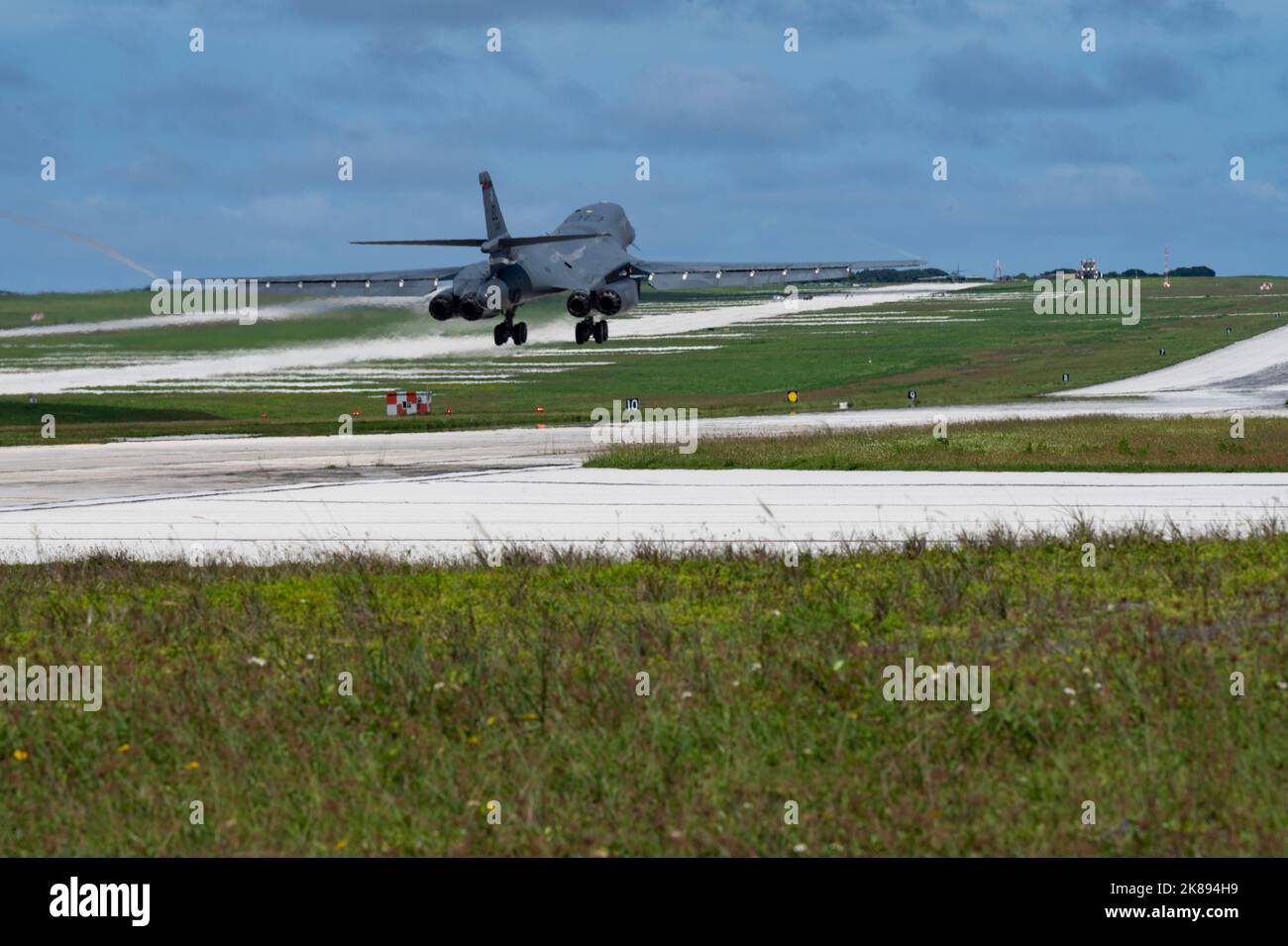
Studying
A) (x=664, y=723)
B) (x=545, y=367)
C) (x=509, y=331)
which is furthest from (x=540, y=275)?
(x=545, y=367)

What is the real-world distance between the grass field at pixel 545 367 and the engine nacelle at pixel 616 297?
38.6 ft

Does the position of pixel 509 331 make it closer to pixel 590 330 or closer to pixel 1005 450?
pixel 590 330

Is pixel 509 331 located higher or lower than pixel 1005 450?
higher

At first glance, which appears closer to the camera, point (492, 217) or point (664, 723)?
point (664, 723)

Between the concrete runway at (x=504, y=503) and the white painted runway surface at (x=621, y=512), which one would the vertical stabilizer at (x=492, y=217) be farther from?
the white painted runway surface at (x=621, y=512)

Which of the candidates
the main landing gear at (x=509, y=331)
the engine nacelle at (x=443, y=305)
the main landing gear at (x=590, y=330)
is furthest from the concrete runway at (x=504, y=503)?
the main landing gear at (x=509, y=331)

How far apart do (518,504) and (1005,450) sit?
19.2m

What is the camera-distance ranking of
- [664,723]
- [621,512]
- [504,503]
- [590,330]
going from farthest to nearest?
[590,330], [504,503], [621,512], [664,723]

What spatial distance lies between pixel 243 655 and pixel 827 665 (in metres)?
6.22

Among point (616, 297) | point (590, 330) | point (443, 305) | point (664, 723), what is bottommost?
point (664, 723)

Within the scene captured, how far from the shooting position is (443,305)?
6312 centimetres

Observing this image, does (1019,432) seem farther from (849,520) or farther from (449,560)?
(449,560)

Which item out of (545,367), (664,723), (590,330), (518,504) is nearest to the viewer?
(664,723)
